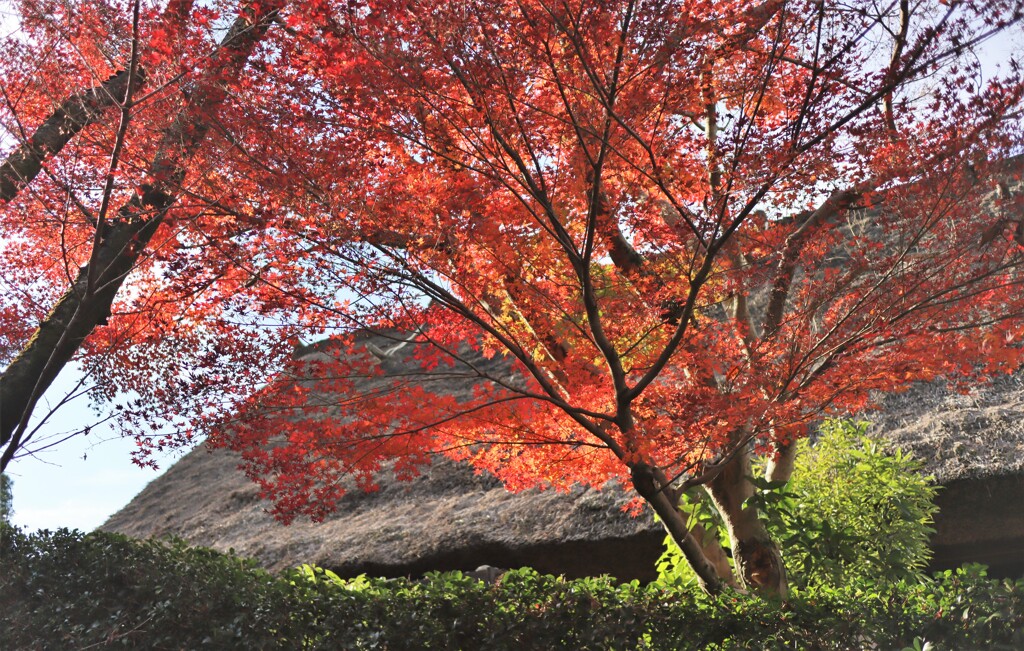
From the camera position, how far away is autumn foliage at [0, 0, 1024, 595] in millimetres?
3750

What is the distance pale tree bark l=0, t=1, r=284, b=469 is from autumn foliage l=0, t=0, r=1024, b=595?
0.25 ft

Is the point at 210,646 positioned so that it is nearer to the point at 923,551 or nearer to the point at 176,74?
the point at 176,74

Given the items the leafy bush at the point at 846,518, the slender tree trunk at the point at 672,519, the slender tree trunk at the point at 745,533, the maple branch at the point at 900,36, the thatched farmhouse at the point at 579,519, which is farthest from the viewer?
the thatched farmhouse at the point at 579,519

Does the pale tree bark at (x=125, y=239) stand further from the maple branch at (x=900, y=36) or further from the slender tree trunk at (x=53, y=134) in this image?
the maple branch at (x=900, y=36)

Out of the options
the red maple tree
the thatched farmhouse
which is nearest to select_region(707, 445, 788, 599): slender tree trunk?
the red maple tree

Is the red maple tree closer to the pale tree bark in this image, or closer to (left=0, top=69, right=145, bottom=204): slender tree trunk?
the pale tree bark

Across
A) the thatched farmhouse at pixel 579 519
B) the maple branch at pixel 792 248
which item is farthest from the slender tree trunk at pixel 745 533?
Result: the thatched farmhouse at pixel 579 519

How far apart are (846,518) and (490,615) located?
11.7 feet

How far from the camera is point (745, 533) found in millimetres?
5430

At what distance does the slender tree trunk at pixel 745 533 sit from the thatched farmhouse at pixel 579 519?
5.71 feet

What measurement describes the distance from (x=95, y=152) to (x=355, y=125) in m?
2.25

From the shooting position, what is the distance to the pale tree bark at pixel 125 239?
459cm

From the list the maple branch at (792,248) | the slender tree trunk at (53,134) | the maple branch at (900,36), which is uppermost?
the slender tree trunk at (53,134)

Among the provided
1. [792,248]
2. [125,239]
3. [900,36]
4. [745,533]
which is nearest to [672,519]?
[745,533]
